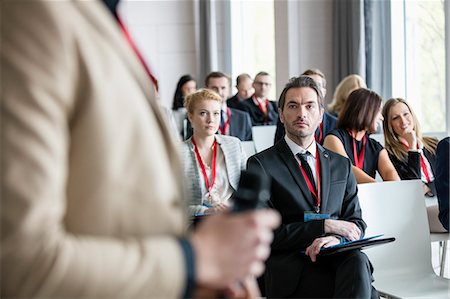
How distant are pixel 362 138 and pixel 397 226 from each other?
5.08 feet

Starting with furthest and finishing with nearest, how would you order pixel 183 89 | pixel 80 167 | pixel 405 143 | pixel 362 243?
pixel 183 89
pixel 405 143
pixel 362 243
pixel 80 167

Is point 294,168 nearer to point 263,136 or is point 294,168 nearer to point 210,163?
point 210,163

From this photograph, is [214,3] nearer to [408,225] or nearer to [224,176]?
[224,176]

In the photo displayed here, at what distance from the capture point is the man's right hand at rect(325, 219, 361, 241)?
3.54 meters

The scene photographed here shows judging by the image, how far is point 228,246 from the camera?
1.00 m

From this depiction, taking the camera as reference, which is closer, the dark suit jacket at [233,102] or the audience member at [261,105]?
the audience member at [261,105]

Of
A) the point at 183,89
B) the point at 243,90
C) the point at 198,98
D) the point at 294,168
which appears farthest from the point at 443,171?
the point at 243,90

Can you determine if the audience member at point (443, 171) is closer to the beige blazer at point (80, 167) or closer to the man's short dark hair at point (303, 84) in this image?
the man's short dark hair at point (303, 84)

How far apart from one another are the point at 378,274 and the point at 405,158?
6.08 feet

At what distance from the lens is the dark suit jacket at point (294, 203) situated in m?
3.54

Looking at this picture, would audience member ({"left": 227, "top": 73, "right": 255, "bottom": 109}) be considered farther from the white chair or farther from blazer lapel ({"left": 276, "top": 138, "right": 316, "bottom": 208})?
blazer lapel ({"left": 276, "top": 138, "right": 316, "bottom": 208})

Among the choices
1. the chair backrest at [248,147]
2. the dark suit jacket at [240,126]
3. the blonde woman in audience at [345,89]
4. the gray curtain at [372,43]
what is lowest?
the chair backrest at [248,147]

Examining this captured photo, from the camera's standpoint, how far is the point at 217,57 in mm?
14750

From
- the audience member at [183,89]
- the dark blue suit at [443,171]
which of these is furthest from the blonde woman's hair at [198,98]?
the audience member at [183,89]
